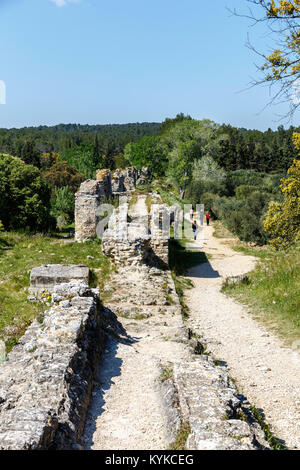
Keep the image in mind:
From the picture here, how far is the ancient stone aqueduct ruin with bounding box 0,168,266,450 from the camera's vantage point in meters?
3.45

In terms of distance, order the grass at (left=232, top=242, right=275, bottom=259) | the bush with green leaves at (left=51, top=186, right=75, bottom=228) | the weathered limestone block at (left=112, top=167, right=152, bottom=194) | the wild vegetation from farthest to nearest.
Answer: the bush with green leaves at (left=51, top=186, right=75, bottom=228)
the weathered limestone block at (left=112, top=167, right=152, bottom=194)
the grass at (left=232, top=242, right=275, bottom=259)
the wild vegetation

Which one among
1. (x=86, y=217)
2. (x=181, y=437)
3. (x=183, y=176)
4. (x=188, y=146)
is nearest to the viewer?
(x=181, y=437)

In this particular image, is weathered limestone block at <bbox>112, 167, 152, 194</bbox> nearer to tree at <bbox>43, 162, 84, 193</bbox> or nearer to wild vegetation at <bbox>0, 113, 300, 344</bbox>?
wild vegetation at <bbox>0, 113, 300, 344</bbox>

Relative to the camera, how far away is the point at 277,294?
1030 centimetres

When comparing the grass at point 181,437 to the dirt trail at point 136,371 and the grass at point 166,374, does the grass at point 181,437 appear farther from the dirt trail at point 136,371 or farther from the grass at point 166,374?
the grass at point 166,374

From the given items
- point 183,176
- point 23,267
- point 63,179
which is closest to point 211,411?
point 23,267

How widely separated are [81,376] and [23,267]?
7.66 m

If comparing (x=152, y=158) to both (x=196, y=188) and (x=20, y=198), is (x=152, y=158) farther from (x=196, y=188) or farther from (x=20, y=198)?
(x=20, y=198)

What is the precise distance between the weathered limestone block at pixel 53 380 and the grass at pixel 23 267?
120 cm

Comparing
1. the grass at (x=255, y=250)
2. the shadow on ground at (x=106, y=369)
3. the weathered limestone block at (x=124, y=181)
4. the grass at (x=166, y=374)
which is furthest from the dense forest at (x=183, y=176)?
the grass at (x=166, y=374)

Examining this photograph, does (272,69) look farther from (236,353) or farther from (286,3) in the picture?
(236,353)

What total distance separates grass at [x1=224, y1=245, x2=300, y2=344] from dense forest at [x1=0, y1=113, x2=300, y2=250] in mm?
4597

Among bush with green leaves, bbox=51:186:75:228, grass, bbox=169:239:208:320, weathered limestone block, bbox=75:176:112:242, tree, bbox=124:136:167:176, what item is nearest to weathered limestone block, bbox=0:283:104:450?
grass, bbox=169:239:208:320

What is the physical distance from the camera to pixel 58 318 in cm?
580
